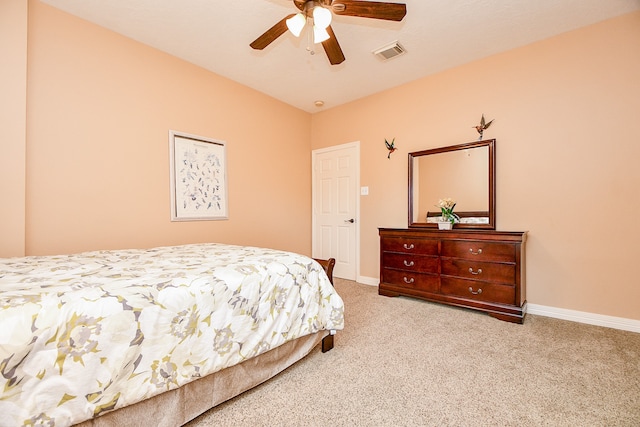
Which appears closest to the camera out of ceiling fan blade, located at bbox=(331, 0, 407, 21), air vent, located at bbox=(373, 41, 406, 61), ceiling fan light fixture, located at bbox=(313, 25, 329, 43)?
ceiling fan blade, located at bbox=(331, 0, 407, 21)

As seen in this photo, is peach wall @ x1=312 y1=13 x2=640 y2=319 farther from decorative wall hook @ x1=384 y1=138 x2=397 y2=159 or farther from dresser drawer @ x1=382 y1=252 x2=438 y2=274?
dresser drawer @ x1=382 y1=252 x2=438 y2=274

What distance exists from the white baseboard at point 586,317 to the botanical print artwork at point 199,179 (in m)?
3.50

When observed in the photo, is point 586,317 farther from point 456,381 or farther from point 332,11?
point 332,11

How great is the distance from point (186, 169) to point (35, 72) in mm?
1302

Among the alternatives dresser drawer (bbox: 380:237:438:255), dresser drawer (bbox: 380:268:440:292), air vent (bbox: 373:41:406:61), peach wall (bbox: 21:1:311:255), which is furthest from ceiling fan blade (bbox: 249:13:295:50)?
dresser drawer (bbox: 380:268:440:292)

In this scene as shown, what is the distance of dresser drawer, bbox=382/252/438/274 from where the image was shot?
298cm

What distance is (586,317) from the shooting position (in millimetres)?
2480

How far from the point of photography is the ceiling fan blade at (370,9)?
1.74 metres

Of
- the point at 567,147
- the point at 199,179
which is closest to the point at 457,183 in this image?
the point at 567,147

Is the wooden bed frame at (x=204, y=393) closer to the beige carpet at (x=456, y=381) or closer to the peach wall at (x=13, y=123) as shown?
the beige carpet at (x=456, y=381)

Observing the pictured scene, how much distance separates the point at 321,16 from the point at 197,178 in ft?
6.93

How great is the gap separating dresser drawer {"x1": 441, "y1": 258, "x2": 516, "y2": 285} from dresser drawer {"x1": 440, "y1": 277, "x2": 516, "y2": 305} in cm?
5

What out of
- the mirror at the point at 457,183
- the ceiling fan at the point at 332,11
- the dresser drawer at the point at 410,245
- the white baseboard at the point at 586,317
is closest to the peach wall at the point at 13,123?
the ceiling fan at the point at 332,11

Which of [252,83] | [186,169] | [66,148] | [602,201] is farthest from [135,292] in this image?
[602,201]
